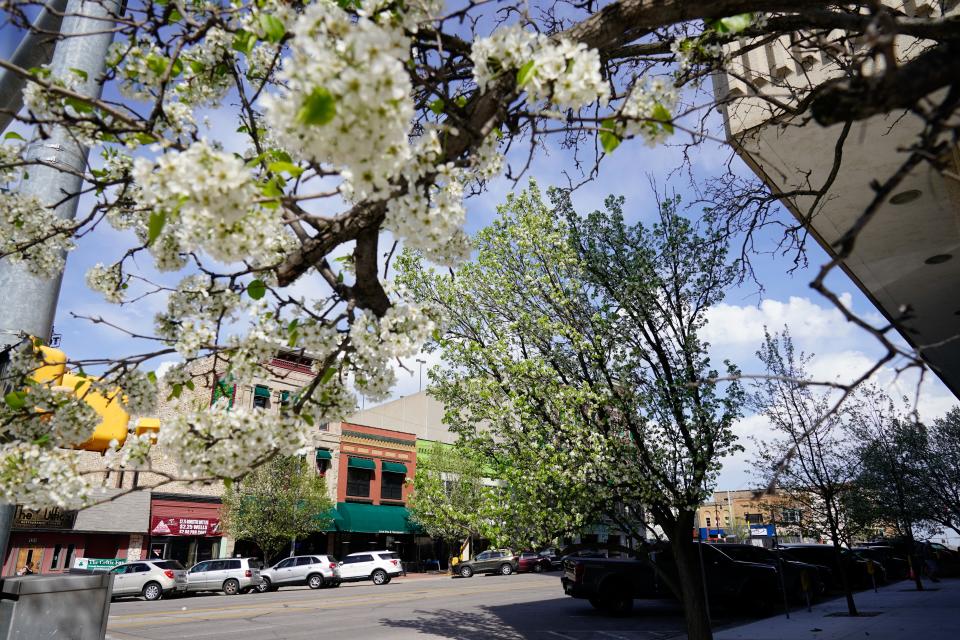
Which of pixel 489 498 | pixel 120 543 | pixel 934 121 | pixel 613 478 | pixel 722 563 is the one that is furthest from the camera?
pixel 120 543

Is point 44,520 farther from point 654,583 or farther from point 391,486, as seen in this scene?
point 654,583

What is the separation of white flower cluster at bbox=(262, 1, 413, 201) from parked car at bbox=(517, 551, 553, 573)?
3584 cm

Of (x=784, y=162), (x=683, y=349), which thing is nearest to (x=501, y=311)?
(x=683, y=349)

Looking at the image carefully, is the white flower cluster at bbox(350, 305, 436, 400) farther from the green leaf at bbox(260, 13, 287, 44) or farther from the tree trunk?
the tree trunk

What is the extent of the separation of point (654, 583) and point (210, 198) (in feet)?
55.1

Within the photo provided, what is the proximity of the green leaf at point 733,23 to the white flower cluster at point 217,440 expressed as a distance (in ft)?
9.67

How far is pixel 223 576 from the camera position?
2356 cm

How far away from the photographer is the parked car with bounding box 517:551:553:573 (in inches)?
Answer: 1395

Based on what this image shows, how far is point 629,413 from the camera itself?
9.13 metres

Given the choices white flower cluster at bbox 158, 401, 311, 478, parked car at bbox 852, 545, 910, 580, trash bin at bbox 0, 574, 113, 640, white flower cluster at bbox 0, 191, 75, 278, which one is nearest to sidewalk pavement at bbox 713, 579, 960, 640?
parked car at bbox 852, 545, 910, 580

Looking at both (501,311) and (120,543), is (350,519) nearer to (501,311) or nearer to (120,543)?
(120,543)

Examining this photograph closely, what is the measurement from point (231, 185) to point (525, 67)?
1.15 meters

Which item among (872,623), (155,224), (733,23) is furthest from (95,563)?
(733,23)

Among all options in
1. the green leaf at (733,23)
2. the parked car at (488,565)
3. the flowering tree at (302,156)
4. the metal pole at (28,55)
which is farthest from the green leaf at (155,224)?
the parked car at (488,565)
